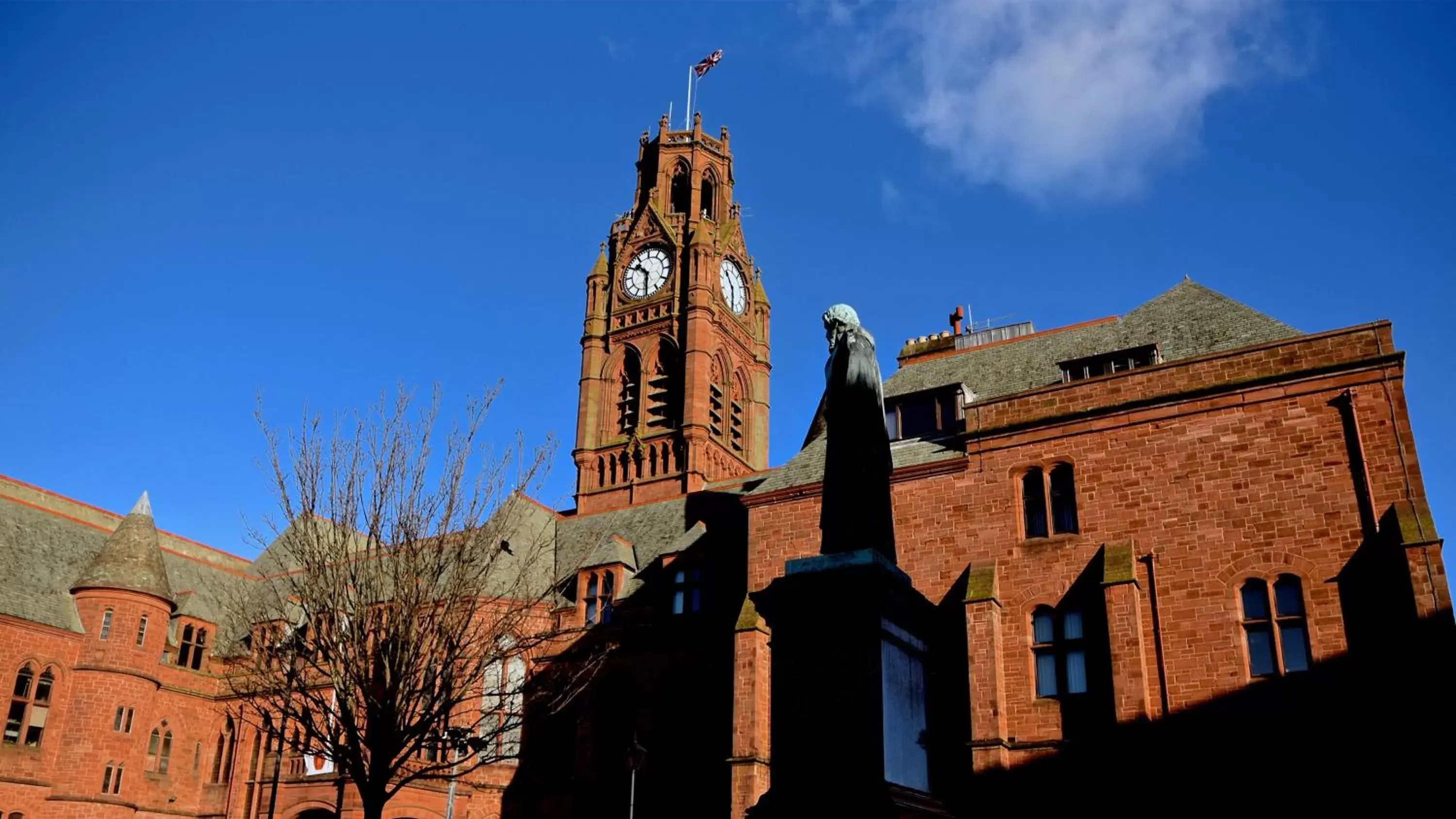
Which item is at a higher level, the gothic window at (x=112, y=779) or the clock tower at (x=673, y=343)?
the clock tower at (x=673, y=343)

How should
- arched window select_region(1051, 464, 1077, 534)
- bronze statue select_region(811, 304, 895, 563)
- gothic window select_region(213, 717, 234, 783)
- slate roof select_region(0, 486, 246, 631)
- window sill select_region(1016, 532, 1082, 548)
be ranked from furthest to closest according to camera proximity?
gothic window select_region(213, 717, 234, 783)
slate roof select_region(0, 486, 246, 631)
arched window select_region(1051, 464, 1077, 534)
window sill select_region(1016, 532, 1082, 548)
bronze statue select_region(811, 304, 895, 563)

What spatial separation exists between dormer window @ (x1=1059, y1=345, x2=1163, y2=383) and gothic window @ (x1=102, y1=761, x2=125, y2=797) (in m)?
33.0

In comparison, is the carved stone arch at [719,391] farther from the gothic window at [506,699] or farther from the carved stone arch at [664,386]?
the gothic window at [506,699]

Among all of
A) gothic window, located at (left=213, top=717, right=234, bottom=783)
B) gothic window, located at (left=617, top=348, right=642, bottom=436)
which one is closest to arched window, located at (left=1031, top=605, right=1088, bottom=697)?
gothic window, located at (left=213, top=717, right=234, bottom=783)

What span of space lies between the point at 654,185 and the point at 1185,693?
157ft

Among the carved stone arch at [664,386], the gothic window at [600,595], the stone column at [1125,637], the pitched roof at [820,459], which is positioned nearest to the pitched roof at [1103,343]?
the pitched roof at [820,459]

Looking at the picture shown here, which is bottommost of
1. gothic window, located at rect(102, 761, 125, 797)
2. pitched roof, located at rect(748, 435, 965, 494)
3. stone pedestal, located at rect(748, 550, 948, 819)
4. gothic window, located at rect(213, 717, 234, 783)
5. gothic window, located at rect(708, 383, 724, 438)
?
stone pedestal, located at rect(748, 550, 948, 819)

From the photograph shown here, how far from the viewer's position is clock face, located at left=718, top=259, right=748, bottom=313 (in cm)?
6056

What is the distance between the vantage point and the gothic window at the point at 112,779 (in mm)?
37881

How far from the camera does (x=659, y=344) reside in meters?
57.8

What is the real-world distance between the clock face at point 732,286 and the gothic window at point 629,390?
6028mm

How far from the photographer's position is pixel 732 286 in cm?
6197

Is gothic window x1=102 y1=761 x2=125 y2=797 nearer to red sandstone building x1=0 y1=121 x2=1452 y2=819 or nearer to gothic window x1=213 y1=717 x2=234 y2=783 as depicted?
red sandstone building x1=0 y1=121 x2=1452 y2=819

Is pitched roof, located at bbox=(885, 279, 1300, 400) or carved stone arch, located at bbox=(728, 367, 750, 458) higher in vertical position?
carved stone arch, located at bbox=(728, 367, 750, 458)
